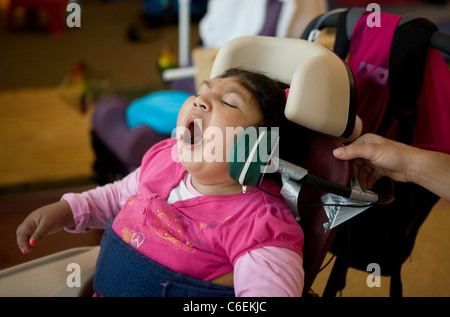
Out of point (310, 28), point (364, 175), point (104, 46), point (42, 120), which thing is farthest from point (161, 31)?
point (364, 175)

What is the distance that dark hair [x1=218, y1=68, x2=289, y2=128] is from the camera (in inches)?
34.4

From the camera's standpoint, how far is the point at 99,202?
101cm

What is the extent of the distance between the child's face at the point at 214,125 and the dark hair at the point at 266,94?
0.01m

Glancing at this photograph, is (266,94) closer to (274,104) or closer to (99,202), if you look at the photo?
(274,104)

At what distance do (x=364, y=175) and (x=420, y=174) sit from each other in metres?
0.11

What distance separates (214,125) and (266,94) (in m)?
0.12

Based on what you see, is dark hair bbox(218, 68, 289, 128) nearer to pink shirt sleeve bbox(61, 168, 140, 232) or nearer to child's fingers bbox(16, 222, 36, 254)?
pink shirt sleeve bbox(61, 168, 140, 232)

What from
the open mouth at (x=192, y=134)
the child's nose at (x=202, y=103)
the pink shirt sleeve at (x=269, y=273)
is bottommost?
the pink shirt sleeve at (x=269, y=273)

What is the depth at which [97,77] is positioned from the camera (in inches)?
139

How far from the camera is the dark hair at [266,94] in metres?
0.87

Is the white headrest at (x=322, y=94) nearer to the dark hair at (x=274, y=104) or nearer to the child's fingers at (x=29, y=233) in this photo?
the dark hair at (x=274, y=104)

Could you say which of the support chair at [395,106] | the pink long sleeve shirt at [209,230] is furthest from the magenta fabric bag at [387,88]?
the pink long sleeve shirt at [209,230]

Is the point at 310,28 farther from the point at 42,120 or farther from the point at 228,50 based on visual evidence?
the point at 42,120

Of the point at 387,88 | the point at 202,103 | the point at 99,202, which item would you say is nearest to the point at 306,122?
the point at 202,103
